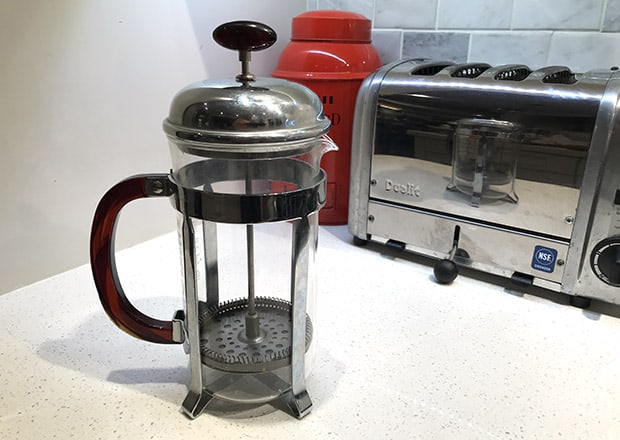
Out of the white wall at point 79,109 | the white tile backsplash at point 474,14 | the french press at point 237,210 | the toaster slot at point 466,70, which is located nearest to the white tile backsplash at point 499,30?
the white tile backsplash at point 474,14

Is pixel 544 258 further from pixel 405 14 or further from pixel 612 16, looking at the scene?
pixel 405 14

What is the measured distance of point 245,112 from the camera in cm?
33

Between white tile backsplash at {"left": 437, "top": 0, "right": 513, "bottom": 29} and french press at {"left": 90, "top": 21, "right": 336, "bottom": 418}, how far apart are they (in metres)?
0.53

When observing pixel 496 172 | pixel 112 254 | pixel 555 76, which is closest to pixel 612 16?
pixel 555 76

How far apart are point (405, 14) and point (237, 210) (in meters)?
0.64

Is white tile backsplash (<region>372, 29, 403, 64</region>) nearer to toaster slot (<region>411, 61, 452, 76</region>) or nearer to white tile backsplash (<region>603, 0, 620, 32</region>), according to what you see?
toaster slot (<region>411, 61, 452, 76</region>)

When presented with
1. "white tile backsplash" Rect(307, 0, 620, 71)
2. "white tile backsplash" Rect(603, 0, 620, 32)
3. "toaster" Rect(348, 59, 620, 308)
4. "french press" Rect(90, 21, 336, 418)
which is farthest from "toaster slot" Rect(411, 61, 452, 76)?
"french press" Rect(90, 21, 336, 418)

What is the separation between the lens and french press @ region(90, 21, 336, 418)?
34 cm

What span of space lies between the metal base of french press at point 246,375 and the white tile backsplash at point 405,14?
61 cm

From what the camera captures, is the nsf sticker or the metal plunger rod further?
the nsf sticker

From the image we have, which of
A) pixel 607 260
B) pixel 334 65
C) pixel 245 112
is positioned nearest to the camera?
pixel 245 112

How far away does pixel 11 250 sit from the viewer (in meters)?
0.59

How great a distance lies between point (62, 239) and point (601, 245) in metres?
0.62

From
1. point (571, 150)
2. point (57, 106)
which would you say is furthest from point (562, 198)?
point (57, 106)
